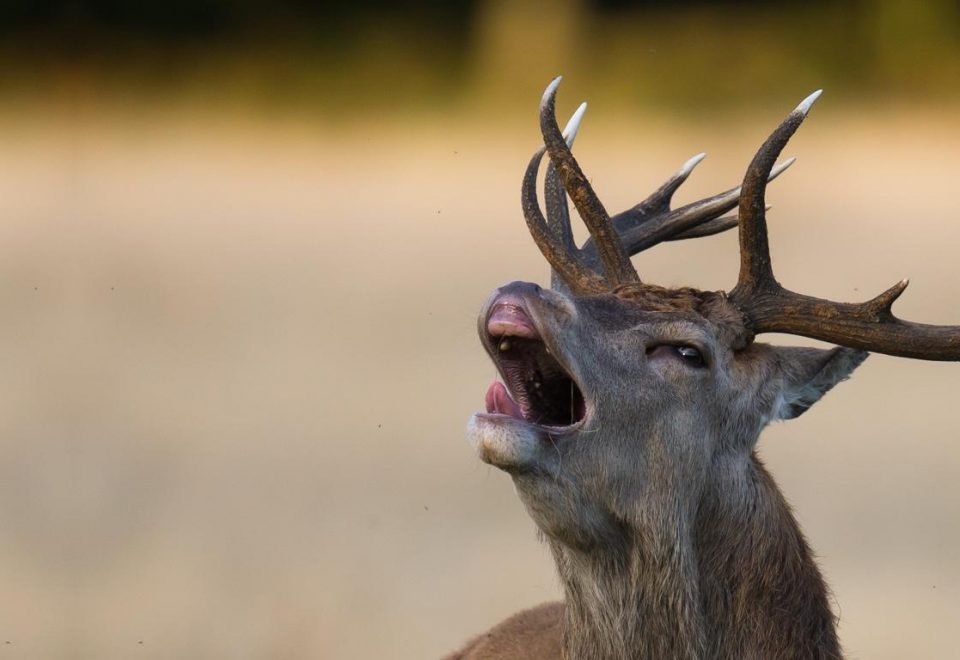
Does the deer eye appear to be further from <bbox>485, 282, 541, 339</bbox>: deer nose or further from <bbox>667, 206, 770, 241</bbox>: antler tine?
<bbox>667, 206, 770, 241</bbox>: antler tine

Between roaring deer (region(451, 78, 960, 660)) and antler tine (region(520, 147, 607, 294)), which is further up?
antler tine (region(520, 147, 607, 294))

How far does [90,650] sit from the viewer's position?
6.68 m

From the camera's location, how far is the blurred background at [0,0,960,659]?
6.61m

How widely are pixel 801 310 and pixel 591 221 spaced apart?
0.64 m

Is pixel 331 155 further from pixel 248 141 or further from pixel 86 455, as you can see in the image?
pixel 86 455

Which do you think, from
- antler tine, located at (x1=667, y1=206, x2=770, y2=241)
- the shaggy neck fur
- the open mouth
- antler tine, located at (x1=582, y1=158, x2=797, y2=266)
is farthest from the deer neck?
antler tine, located at (x1=667, y1=206, x2=770, y2=241)

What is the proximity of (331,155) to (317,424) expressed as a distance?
1327mm

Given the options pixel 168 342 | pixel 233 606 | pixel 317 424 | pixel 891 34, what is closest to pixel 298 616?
pixel 233 606

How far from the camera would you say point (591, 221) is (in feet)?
14.0

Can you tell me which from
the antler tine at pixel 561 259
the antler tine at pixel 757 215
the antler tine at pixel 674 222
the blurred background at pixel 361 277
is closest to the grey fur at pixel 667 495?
the antler tine at pixel 757 215

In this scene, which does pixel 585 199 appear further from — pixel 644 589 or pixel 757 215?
pixel 644 589

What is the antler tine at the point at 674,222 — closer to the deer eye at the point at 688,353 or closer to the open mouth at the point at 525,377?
the deer eye at the point at 688,353

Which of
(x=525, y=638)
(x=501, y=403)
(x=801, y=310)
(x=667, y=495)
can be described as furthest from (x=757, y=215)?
(x=525, y=638)

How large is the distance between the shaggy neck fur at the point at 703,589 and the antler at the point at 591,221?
731 mm
